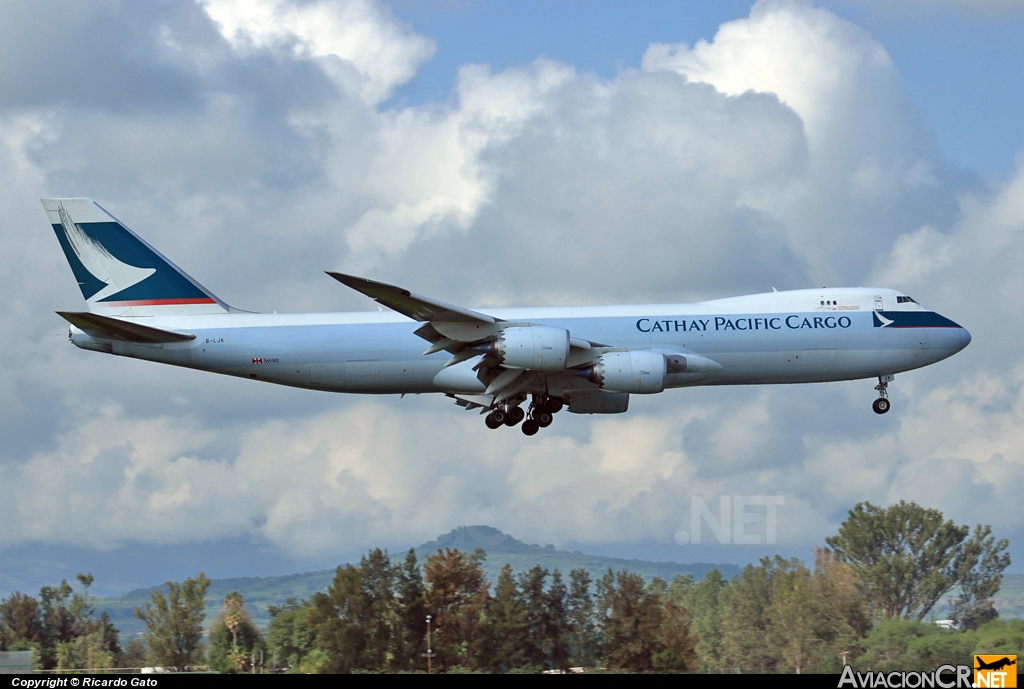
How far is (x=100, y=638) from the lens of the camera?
79062 mm

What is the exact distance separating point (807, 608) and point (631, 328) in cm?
2140

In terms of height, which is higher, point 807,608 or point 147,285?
point 147,285

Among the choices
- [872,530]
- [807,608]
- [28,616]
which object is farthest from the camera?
[28,616]

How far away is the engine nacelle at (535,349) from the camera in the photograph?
39.9 meters

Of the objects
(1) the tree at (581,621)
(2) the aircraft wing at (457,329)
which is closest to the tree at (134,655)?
(1) the tree at (581,621)

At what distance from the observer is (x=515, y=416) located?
4509cm

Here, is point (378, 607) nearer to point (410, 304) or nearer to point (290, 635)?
point (290, 635)

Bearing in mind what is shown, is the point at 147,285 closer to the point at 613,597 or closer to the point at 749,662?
the point at 613,597

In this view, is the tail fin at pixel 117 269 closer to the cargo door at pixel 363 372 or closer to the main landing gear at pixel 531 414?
the cargo door at pixel 363 372

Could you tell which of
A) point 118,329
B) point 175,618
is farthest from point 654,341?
point 175,618

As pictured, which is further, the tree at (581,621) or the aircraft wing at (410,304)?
the tree at (581,621)

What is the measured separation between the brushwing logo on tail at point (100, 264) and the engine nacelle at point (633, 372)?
2023 cm

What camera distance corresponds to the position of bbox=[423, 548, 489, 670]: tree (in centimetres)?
6019

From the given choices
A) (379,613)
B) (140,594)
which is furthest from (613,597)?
(140,594)
